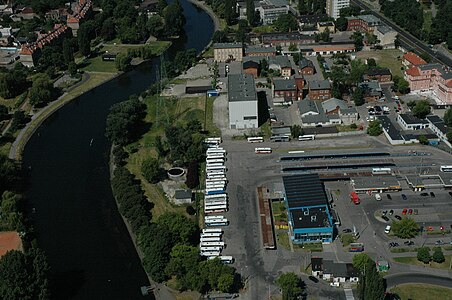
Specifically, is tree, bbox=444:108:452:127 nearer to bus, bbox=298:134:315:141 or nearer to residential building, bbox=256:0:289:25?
bus, bbox=298:134:315:141

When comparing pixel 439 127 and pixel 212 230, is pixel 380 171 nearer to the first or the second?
pixel 439 127

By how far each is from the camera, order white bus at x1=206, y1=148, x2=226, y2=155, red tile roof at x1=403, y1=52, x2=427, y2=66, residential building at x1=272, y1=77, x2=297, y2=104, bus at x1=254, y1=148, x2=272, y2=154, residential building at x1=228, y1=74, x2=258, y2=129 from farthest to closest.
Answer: red tile roof at x1=403, y1=52, x2=427, y2=66 < residential building at x1=272, y1=77, x2=297, y2=104 < residential building at x1=228, y1=74, x2=258, y2=129 < bus at x1=254, y1=148, x2=272, y2=154 < white bus at x1=206, y1=148, x2=226, y2=155

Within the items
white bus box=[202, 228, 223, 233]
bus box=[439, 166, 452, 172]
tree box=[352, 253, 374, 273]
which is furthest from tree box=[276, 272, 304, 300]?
bus box=[439, 166, 452, 172]

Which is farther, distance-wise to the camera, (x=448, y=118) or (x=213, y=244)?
(x=448, y=118)

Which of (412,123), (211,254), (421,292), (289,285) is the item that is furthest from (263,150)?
(421,292)

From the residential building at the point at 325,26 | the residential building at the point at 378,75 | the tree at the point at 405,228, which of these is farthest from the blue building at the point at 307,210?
the residential building at the point at 325,26

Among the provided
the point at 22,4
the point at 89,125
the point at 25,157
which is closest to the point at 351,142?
the point at 89,125

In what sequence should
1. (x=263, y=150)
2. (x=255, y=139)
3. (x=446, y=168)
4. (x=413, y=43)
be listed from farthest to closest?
(x=413, y=43) → (x=255, y=139) → (x=263, y=150) → (x=446, y=168)
